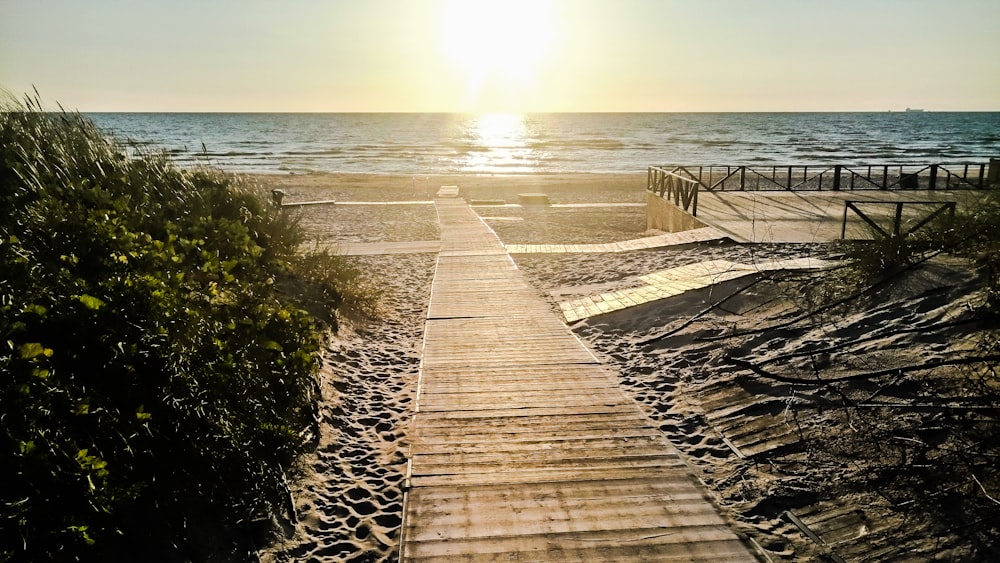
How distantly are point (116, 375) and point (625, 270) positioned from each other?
9577mm

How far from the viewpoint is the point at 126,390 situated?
3.64 m

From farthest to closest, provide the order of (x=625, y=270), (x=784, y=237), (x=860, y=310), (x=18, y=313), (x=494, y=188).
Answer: (x=494, y=188) < (x=784, y=237) < (x=625, y=270) < (x=860, y=310) < (x=18, y=313)

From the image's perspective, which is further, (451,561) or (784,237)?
(784,237)

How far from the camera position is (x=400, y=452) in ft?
17.3

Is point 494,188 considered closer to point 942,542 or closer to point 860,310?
point 860,310

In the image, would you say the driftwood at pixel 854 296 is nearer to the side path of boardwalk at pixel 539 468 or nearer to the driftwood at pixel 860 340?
the driftwood at pixel 860 340

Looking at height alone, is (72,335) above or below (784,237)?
above

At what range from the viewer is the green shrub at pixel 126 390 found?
2.92 metres

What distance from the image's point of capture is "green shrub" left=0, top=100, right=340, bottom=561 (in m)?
2.92

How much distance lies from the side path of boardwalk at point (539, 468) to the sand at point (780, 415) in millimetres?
232

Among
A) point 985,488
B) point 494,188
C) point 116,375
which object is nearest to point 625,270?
point 985,488

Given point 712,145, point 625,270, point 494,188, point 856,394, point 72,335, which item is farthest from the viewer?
point 712,145

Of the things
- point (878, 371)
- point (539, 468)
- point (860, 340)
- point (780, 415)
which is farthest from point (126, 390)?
point (860, 340)

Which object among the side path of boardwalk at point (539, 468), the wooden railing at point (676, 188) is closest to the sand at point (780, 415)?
the side path of boardwalk at point (539, 468)
